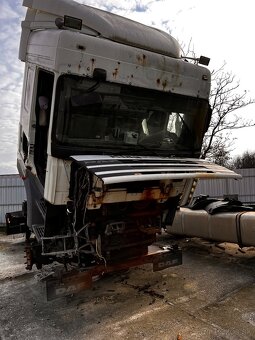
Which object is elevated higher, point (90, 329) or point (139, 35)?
point (139, 35)

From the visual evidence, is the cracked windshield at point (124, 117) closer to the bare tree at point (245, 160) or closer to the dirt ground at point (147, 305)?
the dirt ground at point (147, 305)

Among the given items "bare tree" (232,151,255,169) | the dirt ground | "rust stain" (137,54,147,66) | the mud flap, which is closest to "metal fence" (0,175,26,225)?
the dirt ground

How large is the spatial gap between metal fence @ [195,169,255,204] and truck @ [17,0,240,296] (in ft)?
34.6

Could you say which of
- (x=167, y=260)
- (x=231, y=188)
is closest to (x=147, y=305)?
(x=167, y=260)

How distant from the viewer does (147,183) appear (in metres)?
5.00

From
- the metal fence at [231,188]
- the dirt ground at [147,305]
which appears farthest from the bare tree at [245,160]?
the dirt ground at [147,305]

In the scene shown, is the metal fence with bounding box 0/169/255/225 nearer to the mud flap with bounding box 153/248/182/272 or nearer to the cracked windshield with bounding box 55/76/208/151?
the mud flap with bounding box 153/248/182/272

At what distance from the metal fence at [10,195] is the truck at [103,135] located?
10.6 meters

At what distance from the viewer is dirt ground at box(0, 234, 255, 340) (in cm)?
441

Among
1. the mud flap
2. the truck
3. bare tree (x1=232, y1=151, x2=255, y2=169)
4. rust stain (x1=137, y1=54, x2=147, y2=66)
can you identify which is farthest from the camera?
bare tree (x1=232, y1=151, x2=255, y2=169)

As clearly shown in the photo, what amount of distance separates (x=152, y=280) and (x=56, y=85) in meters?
3.54

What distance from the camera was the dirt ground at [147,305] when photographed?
174 inches

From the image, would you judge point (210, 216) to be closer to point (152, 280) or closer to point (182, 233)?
point (182, 233)

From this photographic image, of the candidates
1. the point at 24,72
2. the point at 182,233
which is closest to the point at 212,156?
the point at 182,233
